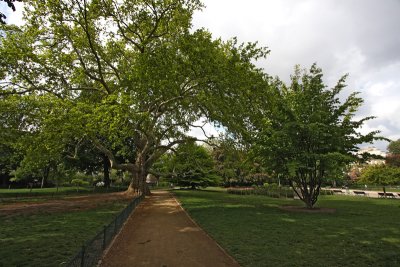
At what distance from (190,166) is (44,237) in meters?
31.0

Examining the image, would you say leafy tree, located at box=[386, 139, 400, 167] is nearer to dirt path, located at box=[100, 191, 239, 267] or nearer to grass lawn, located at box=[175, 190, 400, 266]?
grass lawn, located at box=[175, 190, 400, 266]

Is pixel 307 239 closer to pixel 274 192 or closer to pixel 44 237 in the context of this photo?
pixel 44 237

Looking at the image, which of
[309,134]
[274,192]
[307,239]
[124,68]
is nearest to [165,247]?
[307,239]

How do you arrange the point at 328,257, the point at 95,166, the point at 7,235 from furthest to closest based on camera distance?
the point at 95,166, the point at 7,235, the point at 328,257

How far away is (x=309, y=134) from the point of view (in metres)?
19.8

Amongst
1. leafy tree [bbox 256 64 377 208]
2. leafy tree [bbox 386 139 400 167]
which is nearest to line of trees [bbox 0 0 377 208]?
leafy tree [bbox 256 64 377 208]

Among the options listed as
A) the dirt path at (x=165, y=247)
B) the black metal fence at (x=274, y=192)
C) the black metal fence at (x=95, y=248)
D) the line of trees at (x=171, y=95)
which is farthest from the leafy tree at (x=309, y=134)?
the black metal fence at (x=274, y=192)

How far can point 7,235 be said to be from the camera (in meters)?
12.0

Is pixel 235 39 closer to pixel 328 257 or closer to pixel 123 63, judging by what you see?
pixel 123 63

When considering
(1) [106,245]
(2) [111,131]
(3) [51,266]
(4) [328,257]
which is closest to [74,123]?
(2) [111,131]

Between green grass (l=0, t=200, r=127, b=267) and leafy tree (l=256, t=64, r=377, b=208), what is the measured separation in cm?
1208

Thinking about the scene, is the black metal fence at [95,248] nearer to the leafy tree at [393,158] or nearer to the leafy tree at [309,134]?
the leafy tree at [309,134]

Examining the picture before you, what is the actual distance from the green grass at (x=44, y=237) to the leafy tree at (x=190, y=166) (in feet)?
54.0

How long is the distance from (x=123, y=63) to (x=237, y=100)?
43.0ft
